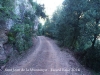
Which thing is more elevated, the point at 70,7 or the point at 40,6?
the point at 40,6

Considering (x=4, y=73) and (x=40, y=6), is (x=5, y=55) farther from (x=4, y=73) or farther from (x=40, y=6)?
(x=40, y=6)

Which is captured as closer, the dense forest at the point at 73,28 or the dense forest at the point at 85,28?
the dense forest at the point at 73,28

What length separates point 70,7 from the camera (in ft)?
58.7

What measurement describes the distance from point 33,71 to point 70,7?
1143 centimetres

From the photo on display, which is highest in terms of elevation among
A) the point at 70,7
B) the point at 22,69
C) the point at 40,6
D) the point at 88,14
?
the point at 40,6

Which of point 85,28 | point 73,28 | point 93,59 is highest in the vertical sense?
point 73,28

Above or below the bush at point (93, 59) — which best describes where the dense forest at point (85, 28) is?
above

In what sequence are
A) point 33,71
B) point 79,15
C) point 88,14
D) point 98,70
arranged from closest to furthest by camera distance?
point 33,71 < point 98,70 < point 88,14 < point 79,15

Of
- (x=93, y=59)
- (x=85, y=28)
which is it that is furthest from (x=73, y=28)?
(x=93, y=59)

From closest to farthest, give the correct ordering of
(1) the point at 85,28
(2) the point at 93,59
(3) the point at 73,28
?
(2) the point at 93,59, (1) the point at 85,28, (3) the point at 73,28

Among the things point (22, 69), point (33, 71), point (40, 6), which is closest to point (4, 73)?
point (22, 69)

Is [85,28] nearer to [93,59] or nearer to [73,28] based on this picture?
[93,59]

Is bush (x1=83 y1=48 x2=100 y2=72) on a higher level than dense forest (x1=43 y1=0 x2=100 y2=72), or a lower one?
lower

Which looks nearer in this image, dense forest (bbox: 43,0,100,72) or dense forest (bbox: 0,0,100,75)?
dense forest (bbox: 0,0,100,75)
